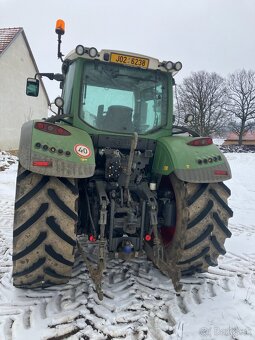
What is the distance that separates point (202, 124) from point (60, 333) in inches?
1532

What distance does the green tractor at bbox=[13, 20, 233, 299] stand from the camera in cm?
304

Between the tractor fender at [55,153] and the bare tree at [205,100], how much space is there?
37.7m

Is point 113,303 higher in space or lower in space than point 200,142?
lower

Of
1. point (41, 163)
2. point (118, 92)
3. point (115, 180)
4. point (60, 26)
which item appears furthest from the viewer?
point (60, 26)

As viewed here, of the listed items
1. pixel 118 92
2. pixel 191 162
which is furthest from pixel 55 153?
pixel 191 162

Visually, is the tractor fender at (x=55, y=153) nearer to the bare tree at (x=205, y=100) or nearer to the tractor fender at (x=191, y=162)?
the tractor fender at (x=191, y=162)

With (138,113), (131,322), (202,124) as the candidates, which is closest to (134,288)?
(131,322)

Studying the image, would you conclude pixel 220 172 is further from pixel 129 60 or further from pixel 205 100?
pixel 205 100

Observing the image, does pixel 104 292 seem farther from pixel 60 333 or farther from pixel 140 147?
pixel 140 147

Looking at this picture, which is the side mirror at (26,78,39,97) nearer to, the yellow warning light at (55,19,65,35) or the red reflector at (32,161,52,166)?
the yellow warning light at (55,19,65,35)

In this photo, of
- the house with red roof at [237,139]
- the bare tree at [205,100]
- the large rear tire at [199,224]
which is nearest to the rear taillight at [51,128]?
the large rear tire at [199,224]

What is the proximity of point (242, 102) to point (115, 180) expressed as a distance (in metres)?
43.9

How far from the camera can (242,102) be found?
144 feet

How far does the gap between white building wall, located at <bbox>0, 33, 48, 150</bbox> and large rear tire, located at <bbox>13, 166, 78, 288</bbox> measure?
649 inches
